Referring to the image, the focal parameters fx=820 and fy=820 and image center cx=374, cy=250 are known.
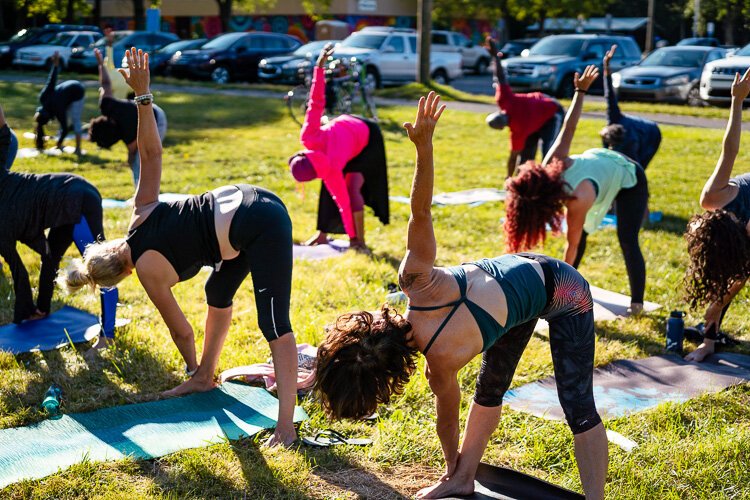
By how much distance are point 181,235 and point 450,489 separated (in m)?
1.74

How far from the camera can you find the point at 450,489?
359 centimetres

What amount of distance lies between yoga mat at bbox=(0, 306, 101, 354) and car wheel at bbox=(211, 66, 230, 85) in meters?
18.3

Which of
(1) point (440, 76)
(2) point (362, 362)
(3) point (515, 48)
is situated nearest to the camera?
(2) point (362, 362)

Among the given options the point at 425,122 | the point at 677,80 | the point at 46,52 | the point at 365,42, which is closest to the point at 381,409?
the point at 425,122

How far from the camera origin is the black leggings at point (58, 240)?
546 cm

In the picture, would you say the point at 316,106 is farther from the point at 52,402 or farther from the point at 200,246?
the point at 52,402

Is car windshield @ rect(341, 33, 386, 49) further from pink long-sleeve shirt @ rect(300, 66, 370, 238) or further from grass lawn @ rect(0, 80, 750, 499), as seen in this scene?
pink long-sleeve shirt @ rect(300, 66, 370, 238)

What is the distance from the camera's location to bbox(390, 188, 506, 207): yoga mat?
31.6 ft

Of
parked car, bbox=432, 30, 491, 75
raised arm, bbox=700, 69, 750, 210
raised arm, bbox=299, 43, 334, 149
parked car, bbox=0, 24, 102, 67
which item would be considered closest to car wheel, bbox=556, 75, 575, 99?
parked car, bbox=432, 30, 491, 75

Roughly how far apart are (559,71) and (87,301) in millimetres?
16038

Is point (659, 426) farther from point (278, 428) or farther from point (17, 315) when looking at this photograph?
point (17, 315)

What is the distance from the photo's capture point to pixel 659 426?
4.31 m

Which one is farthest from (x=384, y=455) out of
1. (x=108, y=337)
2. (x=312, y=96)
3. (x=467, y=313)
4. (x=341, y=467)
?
(x=312, y=96)

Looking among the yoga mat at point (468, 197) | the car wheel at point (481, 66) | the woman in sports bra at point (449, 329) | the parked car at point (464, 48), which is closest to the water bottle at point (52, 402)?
the woman in sports bra at point (449, 329)
